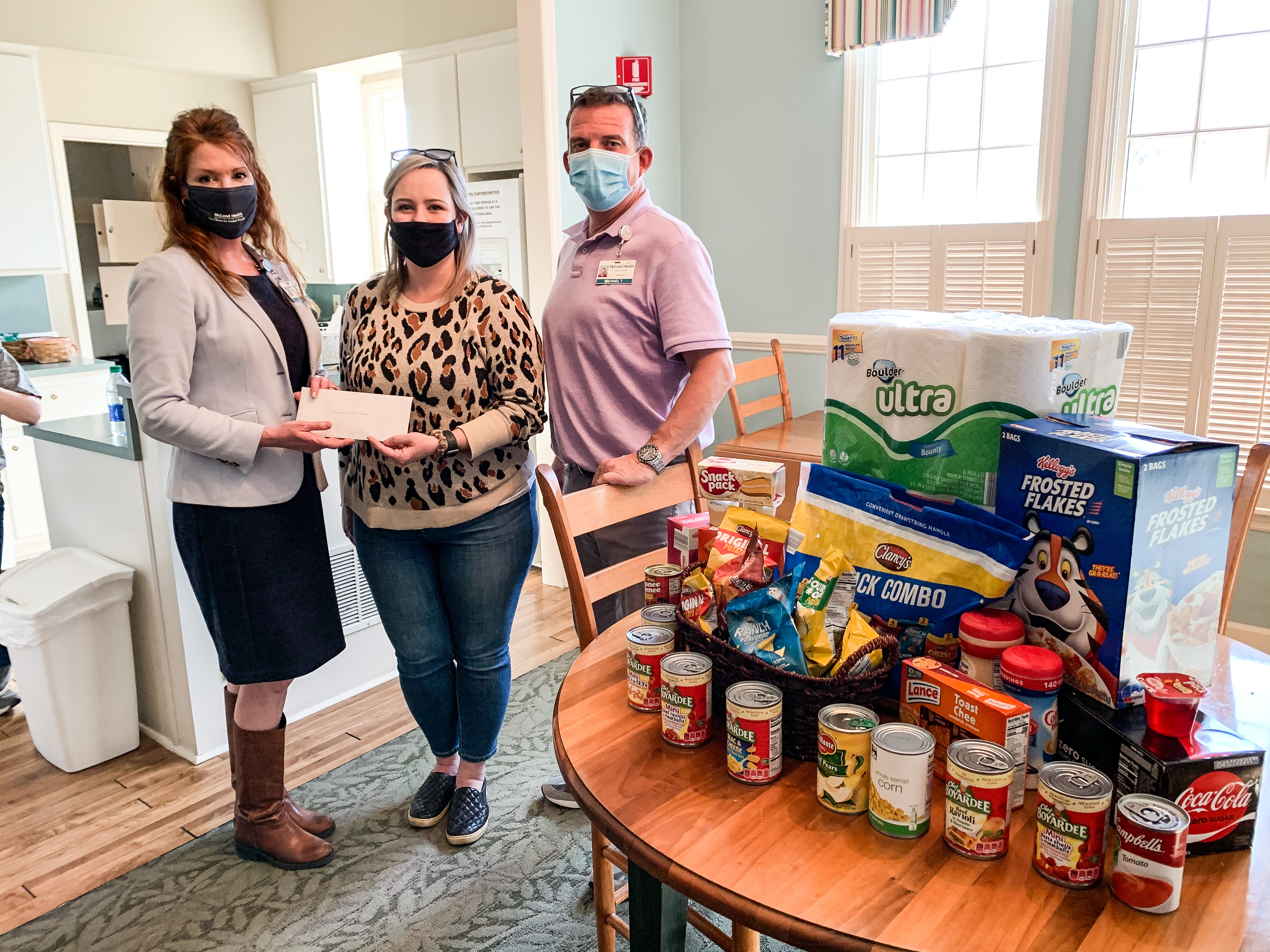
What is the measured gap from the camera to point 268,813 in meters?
1.97

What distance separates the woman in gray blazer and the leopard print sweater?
139mm

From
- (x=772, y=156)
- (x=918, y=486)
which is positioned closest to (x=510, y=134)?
(x=772, y=156)

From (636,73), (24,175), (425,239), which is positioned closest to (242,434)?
(425,239)

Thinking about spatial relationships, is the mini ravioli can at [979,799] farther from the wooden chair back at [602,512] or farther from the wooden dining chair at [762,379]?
the wooden dining chair at [762,379]

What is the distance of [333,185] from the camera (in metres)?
4.87

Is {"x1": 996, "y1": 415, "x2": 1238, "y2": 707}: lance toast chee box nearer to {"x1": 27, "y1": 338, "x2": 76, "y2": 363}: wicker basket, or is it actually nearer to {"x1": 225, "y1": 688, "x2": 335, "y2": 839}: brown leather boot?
{"x1": 225, "y1": 688, "x2": 335, "y2": 839}: brown leather boot

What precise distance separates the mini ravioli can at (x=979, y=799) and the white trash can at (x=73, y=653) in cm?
229

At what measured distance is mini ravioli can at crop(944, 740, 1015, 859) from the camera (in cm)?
79

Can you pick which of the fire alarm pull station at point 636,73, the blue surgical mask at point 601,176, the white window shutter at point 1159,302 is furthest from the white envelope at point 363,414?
the white window shutter at point 1159,302

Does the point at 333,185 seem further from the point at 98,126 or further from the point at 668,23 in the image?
the point at 668,23

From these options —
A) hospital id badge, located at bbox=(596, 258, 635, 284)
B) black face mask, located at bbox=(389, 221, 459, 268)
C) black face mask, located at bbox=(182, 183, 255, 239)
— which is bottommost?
hospital id badge, located at bbox=(596, 258, 635, 284)

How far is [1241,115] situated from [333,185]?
4172 mm

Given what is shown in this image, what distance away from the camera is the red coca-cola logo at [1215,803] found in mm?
780

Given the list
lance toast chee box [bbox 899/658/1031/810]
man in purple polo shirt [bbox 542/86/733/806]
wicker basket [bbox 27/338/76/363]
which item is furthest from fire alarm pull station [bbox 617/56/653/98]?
lance toast chee box [bbox 899/658/1031/810]
